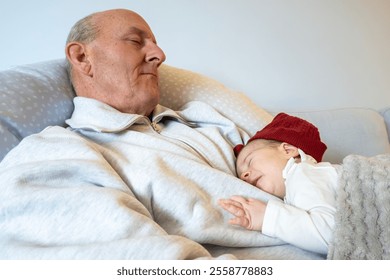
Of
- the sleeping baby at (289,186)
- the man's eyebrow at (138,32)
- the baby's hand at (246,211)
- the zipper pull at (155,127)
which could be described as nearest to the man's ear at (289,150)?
the sleeping baby at (289,186)

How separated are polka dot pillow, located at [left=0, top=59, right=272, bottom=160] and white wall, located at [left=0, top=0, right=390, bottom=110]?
0.40 m

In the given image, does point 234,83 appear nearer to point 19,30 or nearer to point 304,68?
point 304,68

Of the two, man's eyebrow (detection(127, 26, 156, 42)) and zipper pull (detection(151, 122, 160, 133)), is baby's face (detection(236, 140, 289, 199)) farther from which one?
man's eyebrow (detection(127, 26, 156, 42))

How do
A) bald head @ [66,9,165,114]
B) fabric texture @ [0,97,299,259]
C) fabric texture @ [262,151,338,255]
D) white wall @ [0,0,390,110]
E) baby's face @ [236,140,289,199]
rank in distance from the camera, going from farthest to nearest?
white wall @ [0,0,390,110], bald head @ [66,9,165,114], baby's face @ [236,140,289,199], fabric texture @ [262,151,338,255], fabric texture @ [0,97,299,259]

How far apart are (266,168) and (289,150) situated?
9 cm

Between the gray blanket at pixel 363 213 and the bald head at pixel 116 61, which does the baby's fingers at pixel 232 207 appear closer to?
the gray blanket at pixel 363 213

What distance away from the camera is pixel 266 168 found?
38.4 inches

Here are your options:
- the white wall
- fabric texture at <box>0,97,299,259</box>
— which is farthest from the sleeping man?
the white wall

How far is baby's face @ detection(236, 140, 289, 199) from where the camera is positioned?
968mm

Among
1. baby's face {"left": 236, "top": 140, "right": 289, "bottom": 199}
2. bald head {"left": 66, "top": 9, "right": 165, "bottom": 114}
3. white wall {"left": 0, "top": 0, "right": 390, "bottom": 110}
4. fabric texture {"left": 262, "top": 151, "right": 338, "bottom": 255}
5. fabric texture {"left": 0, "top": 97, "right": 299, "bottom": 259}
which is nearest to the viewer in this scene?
fabric texture {"left": 0, "top": 97, "right": 299, "bottom": 259}

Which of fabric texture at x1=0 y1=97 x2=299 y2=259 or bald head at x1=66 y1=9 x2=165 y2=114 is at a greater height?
bald head at x1=66 y1=9 x2=165 y2=114

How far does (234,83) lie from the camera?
186 cm
